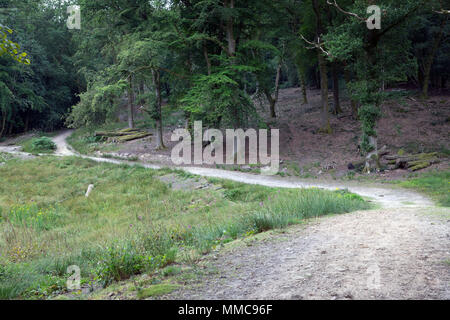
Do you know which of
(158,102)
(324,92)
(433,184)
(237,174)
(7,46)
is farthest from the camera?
(158,102)

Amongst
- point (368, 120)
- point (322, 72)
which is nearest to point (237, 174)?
point (368, 120)

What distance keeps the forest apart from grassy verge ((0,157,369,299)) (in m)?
0.05

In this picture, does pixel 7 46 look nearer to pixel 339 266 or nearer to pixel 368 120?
pixel 339 266

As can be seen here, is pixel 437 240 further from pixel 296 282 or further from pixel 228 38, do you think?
pixel 228 38

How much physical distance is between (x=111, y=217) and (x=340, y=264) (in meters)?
9.42

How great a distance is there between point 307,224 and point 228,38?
693 inches

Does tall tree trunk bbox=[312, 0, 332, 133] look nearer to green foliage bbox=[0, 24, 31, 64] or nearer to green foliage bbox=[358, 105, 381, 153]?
green foliage bbox=[358, 105, 381, 153]

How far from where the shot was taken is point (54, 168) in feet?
72.4

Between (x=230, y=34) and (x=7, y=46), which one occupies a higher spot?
(x=230, y=34)

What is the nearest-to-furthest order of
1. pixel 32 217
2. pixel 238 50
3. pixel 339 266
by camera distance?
pixel 339 266 < pixel 32 217 < pixel 238 50

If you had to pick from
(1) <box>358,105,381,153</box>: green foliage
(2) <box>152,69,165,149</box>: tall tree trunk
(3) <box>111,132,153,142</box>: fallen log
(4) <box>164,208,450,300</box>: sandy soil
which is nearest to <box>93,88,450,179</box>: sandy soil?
(2) <box>152,69,165,149</box>: tall tree trunk

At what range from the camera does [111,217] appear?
12.0 meters

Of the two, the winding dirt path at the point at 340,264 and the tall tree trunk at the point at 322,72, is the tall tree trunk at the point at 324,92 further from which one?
the winding dirt path at the point at 340,264
